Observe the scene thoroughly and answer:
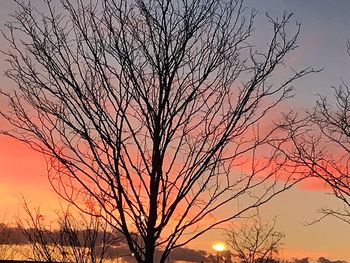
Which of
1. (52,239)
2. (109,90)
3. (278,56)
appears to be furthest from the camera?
(52,239)

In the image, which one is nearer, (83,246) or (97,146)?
(97,146)

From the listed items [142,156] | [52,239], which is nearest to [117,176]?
[142,156]

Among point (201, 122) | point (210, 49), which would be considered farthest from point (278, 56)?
point (201, 122)

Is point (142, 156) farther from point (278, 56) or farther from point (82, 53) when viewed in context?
point (278, 56)

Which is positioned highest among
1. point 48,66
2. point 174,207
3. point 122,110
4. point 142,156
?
point 48,66

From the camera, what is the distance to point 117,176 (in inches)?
181

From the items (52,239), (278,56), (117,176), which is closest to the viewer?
(117,176)

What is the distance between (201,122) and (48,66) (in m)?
1.44

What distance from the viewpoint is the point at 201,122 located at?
16.8 ft

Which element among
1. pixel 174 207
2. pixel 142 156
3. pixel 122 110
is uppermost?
pixel 122 110

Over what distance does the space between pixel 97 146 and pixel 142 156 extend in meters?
0.39

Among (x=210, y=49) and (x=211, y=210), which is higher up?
(x=210, y=49)

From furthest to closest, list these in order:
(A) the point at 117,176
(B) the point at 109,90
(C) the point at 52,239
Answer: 1. (C) the point at 52,239
2. (B) the point at 109,90
3. (A) the point at 117,176

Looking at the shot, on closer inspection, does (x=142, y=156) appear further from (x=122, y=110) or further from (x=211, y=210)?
(x=211, y=210)
